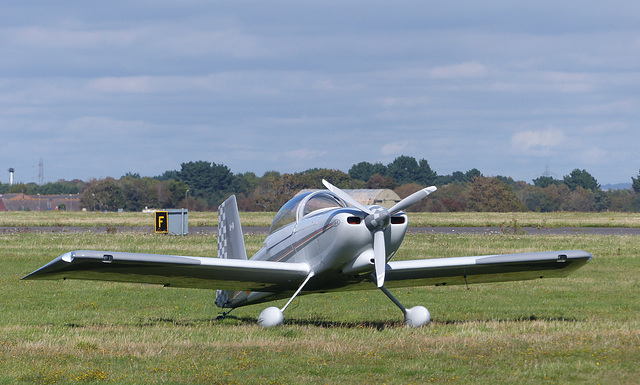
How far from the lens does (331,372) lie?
7.72 metres

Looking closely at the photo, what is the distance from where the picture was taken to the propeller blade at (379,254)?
10570 mm

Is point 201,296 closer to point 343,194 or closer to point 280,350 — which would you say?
point 343,194

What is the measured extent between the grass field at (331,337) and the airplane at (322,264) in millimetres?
715

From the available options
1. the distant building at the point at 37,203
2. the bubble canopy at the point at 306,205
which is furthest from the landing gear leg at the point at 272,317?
the distant building at the point at 37,203

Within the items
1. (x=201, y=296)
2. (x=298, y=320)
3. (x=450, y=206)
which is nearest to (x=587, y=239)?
(x=201, y=296)

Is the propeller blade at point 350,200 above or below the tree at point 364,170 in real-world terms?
below

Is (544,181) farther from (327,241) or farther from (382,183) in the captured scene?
(327,241)

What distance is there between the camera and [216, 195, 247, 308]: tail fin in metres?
14.1

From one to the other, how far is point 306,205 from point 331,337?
2.73 m

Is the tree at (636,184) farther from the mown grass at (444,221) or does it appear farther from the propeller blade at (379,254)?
the propeller blade at (379,254)

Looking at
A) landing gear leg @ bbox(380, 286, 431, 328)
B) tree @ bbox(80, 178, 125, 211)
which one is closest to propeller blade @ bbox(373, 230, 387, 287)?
landing gear leg @ bbox(380, 286, 431, 328)

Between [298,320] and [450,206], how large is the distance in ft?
297

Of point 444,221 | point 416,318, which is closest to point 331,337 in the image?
point 416,318

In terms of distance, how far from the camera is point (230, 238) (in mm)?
14453
